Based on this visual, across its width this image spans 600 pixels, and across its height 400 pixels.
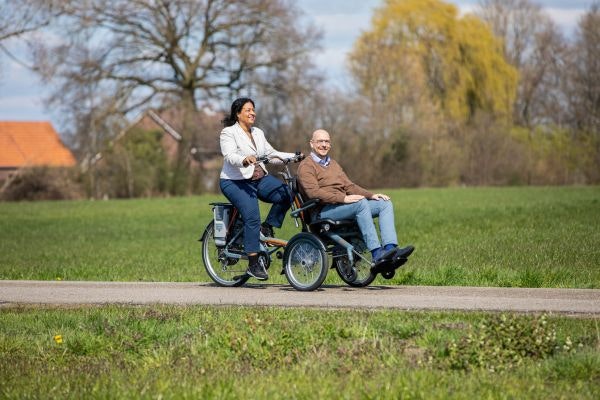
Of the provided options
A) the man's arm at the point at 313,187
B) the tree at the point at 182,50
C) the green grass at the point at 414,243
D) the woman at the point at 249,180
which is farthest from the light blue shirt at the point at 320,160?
the tree at the point at 182,50

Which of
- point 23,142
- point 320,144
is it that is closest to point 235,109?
point 320,144

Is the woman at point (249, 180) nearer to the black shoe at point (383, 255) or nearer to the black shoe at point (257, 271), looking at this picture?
the black shoe at point (257, 271)

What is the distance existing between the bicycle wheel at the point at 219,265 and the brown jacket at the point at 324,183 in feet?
4.45

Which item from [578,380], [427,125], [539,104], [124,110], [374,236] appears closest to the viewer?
[578,380]

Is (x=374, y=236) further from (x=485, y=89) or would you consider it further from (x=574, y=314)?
(x=485, y=89)

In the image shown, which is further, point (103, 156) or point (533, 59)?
point (533, 59)

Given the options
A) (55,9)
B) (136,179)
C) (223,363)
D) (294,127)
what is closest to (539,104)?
(294,127)

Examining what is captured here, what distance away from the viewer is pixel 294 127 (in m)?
56.1

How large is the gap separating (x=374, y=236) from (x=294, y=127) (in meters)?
45.2

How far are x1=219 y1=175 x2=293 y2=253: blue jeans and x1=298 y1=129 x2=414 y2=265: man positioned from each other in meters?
0.43

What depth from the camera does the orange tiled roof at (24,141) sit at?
77.5 metres

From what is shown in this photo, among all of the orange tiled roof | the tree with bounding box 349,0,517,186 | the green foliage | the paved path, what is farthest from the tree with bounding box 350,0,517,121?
the green foliage

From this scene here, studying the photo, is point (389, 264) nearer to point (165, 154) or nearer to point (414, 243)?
point (414, 243)

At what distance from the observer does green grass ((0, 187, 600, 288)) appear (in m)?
13.5
